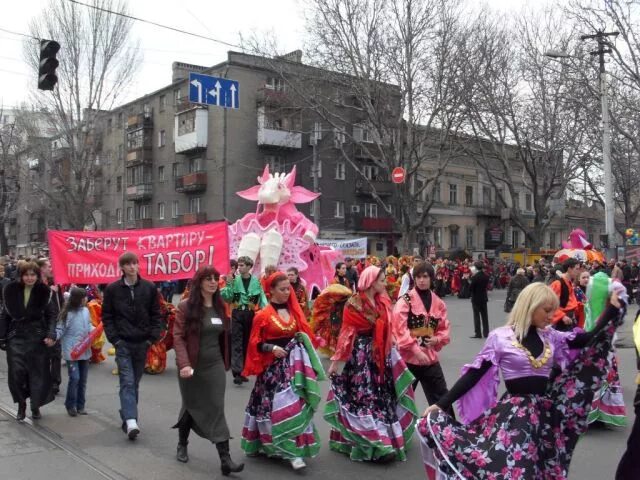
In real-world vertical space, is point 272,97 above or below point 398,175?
above

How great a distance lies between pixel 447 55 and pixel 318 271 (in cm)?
1608

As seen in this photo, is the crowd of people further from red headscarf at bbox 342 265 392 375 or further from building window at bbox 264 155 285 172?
building window at bbox 264 155 285 172

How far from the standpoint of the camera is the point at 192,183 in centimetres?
4266

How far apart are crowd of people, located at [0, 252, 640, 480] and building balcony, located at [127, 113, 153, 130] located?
41.1 meters

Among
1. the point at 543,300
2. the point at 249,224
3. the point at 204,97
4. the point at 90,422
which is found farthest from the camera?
the point at 204,97

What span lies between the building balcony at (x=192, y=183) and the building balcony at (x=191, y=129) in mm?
1684

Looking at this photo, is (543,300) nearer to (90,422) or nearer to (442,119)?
(90,422)

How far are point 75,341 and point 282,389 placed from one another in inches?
123

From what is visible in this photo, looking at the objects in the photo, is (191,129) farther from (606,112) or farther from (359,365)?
(359,365)

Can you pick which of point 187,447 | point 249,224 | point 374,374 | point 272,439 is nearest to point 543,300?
point 374,374

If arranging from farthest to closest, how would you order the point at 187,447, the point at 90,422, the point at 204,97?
the point at 204,97 → the point at 90,422 → the point at 187,447

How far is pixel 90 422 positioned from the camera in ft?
22.6

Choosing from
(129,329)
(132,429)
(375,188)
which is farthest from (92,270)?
(375,188)

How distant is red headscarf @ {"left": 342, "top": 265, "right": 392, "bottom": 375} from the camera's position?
5594mm
